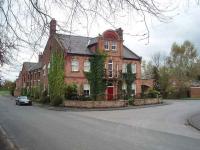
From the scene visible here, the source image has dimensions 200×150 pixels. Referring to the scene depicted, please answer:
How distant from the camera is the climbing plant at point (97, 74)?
2132 inches

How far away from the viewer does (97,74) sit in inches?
2131

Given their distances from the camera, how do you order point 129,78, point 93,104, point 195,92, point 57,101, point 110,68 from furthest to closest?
1. point 195,92
2. point 129,78
3. point 110,68
4. point 57,101
5. point 93,104

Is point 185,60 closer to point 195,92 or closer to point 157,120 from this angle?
point 195,92

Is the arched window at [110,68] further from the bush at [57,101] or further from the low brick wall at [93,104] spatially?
the bush at [57,101]

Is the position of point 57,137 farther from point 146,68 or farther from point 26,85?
point 146,68

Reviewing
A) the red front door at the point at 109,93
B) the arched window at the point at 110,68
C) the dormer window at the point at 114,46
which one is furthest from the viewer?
the dormer window at the point at 114,46

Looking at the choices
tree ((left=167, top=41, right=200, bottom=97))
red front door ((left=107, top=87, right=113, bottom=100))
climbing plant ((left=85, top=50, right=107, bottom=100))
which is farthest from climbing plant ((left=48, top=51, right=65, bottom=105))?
tree ((left=167, top=41, right=200, bottom=97))

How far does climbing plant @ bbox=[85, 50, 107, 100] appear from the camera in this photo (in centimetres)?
5416

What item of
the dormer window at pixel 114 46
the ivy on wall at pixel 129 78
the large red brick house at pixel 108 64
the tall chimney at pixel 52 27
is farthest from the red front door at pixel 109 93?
the tall chimney at pixel 52 27

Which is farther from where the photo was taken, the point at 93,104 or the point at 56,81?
the point at 56,81

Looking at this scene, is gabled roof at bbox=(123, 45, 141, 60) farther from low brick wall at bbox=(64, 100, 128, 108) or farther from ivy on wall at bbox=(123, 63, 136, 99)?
low brick wall at bbox=(64, 100, 128, 108)

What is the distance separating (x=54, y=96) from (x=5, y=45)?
41.9 meters

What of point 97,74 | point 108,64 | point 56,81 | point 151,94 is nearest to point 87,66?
point 97,74

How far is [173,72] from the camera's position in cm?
8306
